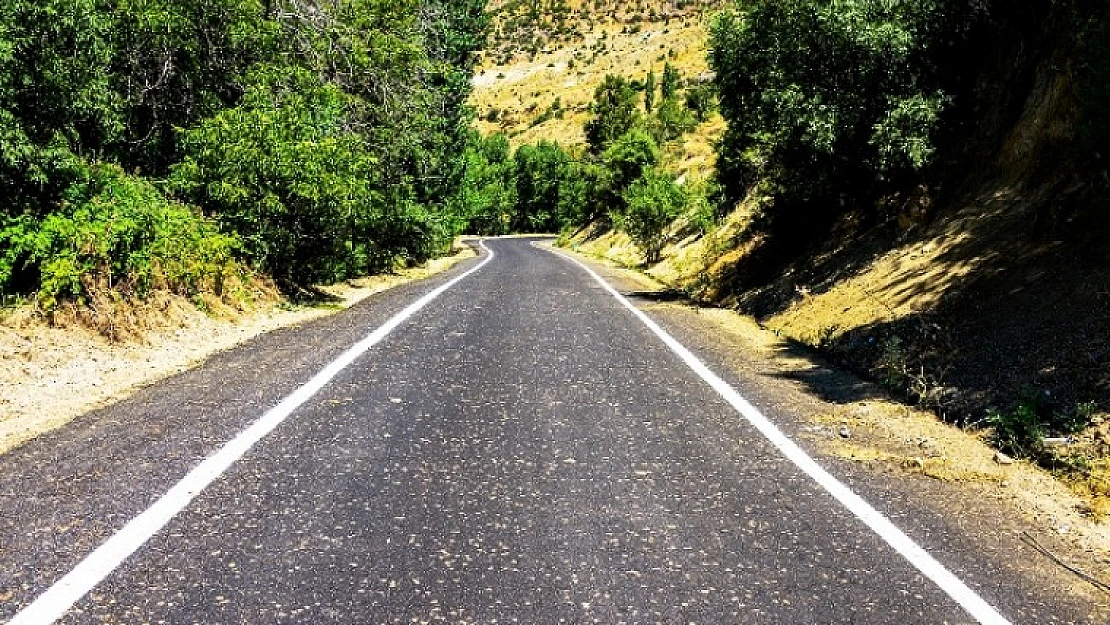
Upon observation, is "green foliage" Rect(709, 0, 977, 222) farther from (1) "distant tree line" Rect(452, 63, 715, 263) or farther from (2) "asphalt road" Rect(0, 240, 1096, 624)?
(2) "asphalt road" Rect(0, 240, 1096, 624)

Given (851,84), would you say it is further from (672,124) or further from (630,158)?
(672,124)

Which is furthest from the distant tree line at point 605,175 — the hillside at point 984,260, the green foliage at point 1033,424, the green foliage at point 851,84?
the green foliage at point 1033,424

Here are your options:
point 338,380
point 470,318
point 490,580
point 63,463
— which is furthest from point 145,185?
point 490,580

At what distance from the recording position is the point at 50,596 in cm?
310

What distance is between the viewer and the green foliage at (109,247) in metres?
8.88

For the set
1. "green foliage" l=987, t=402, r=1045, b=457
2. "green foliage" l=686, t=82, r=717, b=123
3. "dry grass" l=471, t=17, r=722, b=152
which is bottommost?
"green foliage" l=987, t=402, r=1045, b=457

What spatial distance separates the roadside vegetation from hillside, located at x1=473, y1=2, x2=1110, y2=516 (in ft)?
27.6

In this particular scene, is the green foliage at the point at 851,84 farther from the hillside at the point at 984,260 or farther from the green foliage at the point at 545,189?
the green foliage at the point at 545,189

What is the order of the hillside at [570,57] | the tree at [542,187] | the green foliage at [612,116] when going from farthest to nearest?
the hillside at [570,57]
the tree at [542,187]
the green foliage at [612,116]

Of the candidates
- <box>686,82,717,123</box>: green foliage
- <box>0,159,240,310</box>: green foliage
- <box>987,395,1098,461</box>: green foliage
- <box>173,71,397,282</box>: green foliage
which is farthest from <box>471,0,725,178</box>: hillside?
<box>987,395,1098,461</box>: green foliage

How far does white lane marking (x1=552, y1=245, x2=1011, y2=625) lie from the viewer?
10.8 feet

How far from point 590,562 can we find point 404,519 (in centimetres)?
106

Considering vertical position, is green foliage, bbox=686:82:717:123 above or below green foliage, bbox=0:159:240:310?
above

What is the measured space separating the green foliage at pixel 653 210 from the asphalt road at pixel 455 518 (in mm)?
25096
